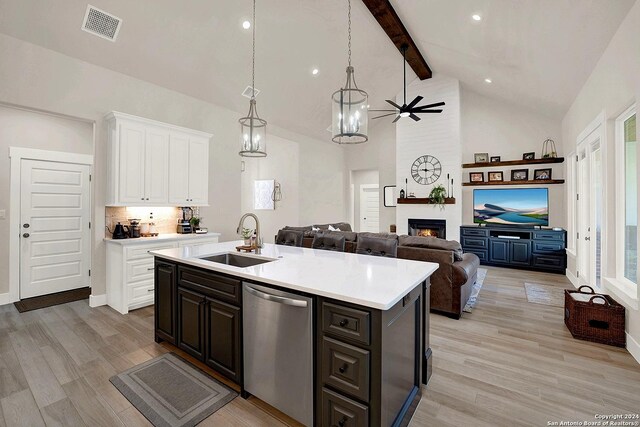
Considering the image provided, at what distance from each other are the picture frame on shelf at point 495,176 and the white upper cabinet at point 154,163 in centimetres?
641

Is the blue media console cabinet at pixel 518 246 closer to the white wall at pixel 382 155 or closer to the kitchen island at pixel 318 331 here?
the white wall at pixel 382 155

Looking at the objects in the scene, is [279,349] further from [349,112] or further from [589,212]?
[589,212]

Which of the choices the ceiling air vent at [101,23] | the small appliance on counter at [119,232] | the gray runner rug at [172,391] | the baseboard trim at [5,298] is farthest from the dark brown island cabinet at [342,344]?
the baseboard trim at [5,298]

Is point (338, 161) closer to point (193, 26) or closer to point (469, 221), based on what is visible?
point (469, 221)

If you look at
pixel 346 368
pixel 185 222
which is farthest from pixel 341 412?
pixel 185 222

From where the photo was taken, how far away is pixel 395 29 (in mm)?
5195

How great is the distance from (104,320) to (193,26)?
157 inches

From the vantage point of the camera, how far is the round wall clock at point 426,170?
7305mm

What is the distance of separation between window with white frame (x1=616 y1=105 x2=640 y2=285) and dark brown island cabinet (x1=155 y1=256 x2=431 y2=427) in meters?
2.48

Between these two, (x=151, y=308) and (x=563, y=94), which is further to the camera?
(x=563, y=94)

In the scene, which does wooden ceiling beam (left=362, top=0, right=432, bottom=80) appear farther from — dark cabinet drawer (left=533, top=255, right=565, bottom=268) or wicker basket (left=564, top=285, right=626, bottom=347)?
dark cabinet drawer (left=533, top=255, right=565, bottom=268)

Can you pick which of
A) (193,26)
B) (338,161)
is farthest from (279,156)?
(193,26)

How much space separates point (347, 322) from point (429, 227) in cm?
628

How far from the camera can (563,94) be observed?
196 inches
